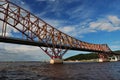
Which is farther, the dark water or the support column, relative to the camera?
the support column

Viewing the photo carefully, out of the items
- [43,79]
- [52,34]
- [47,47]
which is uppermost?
[52,34]

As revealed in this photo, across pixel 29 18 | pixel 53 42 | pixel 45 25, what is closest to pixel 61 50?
pixel 53 42

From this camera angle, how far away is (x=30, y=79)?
3023cm

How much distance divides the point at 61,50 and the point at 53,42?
579 centimetres

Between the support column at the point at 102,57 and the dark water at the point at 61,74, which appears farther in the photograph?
the support column at the point at 102,57

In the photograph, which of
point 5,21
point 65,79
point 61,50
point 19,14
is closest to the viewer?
point 65,79

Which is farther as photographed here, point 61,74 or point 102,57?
point 102,57

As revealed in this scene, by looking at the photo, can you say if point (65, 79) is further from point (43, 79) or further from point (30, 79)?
point (30, 79)

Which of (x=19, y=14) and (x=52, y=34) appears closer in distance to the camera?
(x=19, y=14)

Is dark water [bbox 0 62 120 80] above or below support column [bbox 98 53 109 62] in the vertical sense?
below

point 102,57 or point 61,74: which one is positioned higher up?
point 102,57

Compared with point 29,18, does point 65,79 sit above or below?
below

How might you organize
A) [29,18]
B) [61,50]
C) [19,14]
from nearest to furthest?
1. [19,14]
2. [29,18]
3. [61,50]

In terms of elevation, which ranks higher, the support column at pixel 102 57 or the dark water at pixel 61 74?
the support column at pixel 102 57
